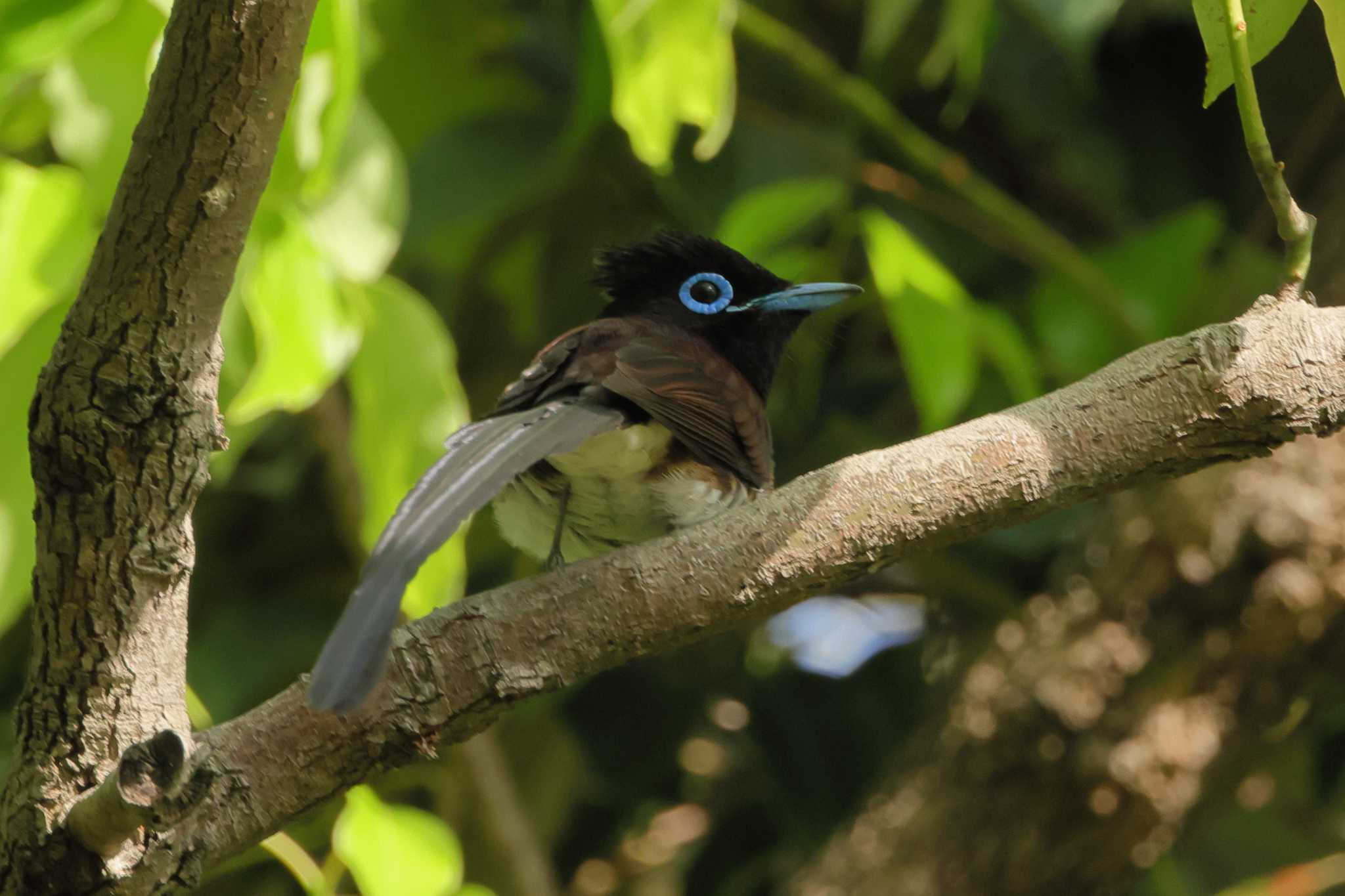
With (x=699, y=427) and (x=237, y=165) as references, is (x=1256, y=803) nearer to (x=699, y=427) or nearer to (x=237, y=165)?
(x=699, y=427)

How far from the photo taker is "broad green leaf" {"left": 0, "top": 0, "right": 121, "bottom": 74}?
2127 millimetres

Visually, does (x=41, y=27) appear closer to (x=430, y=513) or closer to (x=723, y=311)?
(x=430, y=513)

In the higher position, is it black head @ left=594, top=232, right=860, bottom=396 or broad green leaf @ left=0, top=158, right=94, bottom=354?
black head @ left=594, top=232, right=860, bottom=396

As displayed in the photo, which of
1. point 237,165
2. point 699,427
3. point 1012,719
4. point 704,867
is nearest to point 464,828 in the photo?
point 704,867

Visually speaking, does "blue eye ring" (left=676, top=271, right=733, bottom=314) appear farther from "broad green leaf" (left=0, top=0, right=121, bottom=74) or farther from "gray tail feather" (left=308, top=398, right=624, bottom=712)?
"broad green leaf" (left=0, top=0, right=121, bottom=74)

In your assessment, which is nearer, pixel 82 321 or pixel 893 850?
pixel 82 321

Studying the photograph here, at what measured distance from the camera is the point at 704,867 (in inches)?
182

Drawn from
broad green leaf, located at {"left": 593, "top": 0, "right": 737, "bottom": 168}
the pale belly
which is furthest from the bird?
broad green leaf, located at {"left": 593, "top": 0, "right": 737, "bottom": 168}

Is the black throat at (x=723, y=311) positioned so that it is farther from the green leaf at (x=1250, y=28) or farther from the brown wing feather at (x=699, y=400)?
the green leaf at (x=1250, y=28)

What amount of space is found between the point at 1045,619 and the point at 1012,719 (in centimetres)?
30

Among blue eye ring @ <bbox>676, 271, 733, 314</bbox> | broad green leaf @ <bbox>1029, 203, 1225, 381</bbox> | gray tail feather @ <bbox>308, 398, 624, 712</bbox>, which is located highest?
broad green leaf @ <bbox>1029, 203, 1225, 381</bbox>

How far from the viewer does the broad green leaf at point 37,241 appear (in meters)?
2.10

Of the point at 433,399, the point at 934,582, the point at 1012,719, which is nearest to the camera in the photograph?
the point at 433,399

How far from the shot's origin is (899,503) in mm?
1935
